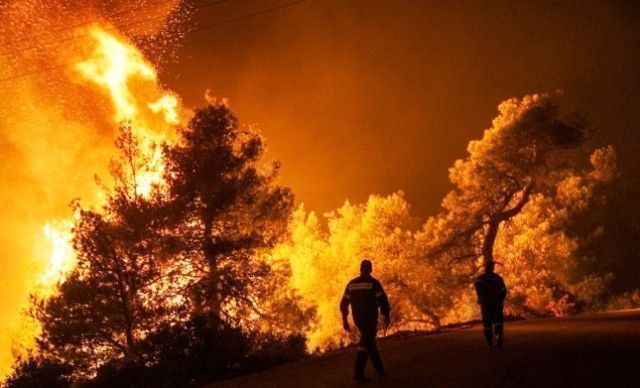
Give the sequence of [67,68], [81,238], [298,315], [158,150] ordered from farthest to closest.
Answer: [67,68] < [298,315] < [158,150] < [81,238]

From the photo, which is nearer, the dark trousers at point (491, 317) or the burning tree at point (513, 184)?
the dark trousers at point (491, 317)

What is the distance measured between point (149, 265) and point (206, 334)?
20.1ft

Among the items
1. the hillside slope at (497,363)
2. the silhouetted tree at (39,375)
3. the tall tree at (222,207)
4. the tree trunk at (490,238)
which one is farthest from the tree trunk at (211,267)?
the tree trunk at (490,238)

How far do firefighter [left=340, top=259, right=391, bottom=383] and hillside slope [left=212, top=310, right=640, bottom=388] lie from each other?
33 centimetres

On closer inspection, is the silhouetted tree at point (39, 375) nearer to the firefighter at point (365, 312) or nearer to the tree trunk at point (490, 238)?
the firefighter at point (365, 312)

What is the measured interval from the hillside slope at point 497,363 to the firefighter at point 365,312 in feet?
1.07

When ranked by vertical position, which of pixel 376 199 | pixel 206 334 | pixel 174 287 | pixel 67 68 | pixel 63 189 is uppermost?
pixel 67 68

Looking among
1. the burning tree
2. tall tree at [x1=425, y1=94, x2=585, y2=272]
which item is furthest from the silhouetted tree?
tall tree at [x1=425, y1=94, x2=585, y2=272]

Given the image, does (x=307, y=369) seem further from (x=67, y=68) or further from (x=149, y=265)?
(x=67, y=68)

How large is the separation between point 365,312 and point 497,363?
2.66m

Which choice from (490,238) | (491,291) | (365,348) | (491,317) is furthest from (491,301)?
(490,238)

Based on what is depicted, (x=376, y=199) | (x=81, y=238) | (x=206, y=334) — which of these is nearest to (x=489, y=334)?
(x=206, y=334)

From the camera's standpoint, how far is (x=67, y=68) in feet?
196

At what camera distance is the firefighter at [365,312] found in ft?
32.0
